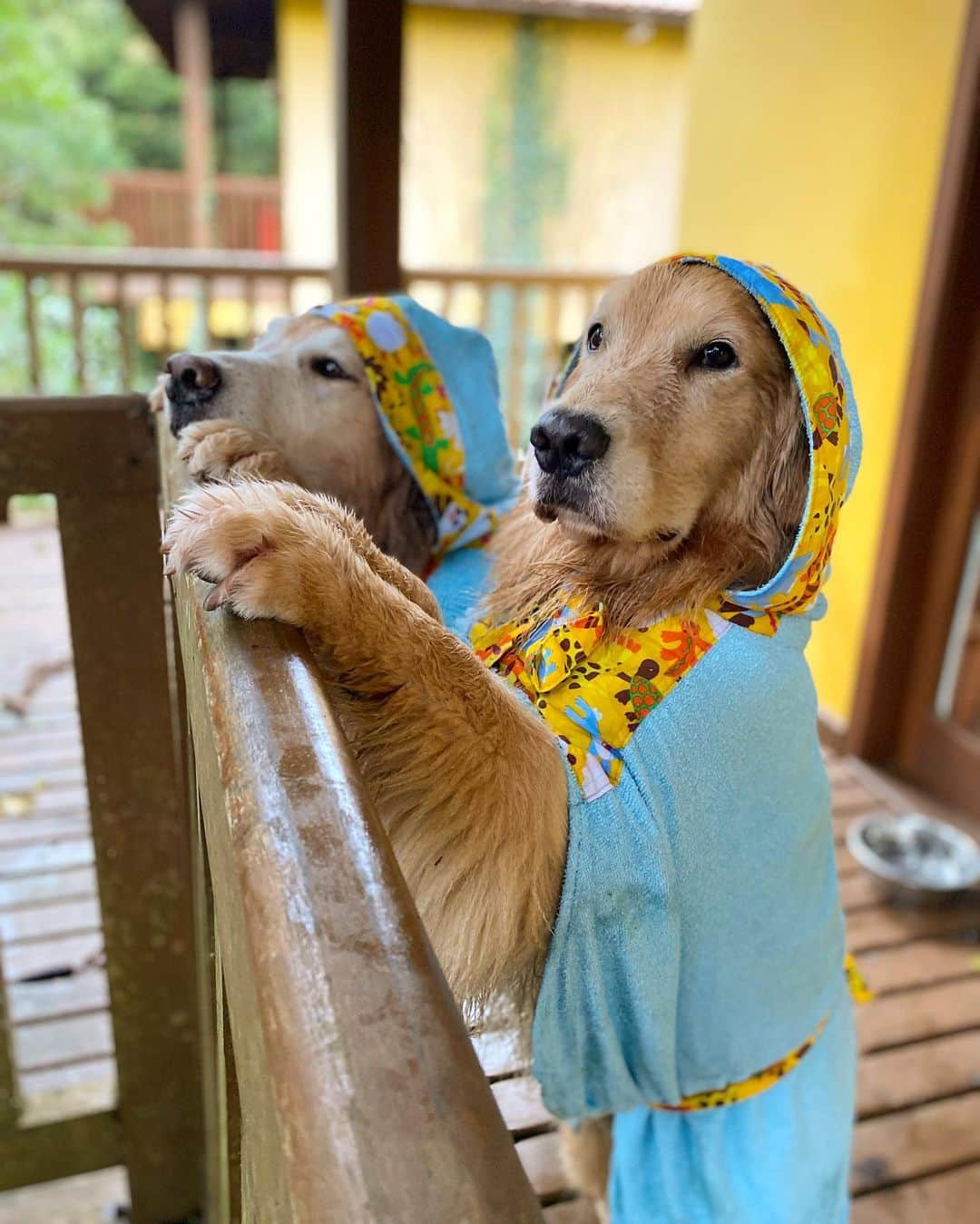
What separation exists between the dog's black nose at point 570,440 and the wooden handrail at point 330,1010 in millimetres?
510

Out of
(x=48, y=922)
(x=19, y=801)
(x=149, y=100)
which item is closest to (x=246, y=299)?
(x=19, y=801)

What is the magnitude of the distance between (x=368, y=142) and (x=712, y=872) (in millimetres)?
2397

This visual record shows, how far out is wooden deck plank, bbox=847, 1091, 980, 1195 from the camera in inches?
71.7

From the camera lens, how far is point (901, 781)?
10.5 ft

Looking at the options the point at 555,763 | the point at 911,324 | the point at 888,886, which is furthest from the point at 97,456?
the point at 911,324

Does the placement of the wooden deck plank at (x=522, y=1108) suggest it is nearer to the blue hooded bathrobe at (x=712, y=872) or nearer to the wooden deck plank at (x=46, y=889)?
the blue hooded bathrobe at (x=712, y=872)

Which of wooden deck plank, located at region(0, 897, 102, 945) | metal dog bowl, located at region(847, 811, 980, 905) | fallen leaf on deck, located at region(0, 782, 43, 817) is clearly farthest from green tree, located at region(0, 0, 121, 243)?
metal dog bowl, located at region(847, 811, 980, 905)

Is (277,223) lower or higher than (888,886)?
higher

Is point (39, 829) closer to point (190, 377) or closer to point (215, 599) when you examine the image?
point (190, 377)

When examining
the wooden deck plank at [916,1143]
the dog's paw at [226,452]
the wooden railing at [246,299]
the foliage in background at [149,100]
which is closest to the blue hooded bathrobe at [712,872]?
the dog's paw at [226,452]

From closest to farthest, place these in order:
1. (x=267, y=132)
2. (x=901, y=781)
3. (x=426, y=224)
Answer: (x=901, y=781) < (x=426, y=224) < (x=267, y=132)

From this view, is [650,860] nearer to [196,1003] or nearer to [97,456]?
[97,456]

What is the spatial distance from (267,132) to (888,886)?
1353cm

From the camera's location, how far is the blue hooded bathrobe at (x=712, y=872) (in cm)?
93
